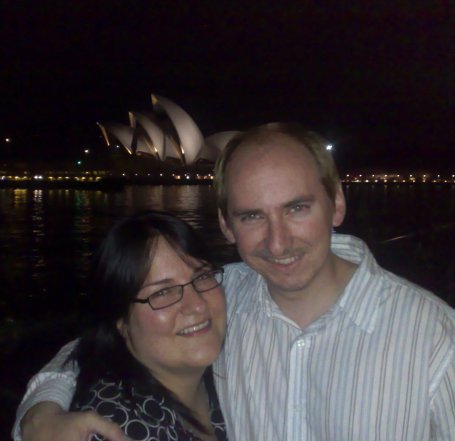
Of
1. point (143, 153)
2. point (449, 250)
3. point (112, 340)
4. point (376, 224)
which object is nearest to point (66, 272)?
point (449, 250)

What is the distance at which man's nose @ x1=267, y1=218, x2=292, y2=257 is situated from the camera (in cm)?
171

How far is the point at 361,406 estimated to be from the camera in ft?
5.09

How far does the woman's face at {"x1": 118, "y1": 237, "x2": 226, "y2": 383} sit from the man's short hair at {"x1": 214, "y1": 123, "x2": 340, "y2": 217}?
0.83ft

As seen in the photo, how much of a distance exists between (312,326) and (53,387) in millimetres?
792

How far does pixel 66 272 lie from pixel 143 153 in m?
43.8

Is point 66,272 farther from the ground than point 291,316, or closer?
closer

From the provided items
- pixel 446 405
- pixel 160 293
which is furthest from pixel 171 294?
pixel 446 405

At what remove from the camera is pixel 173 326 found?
1.78m

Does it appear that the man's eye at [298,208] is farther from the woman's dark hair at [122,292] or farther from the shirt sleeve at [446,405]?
the shirt sleeve at [446,405]

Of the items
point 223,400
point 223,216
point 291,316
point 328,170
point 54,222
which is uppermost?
point 328,170

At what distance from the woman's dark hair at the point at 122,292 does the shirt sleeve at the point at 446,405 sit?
0.66 metres

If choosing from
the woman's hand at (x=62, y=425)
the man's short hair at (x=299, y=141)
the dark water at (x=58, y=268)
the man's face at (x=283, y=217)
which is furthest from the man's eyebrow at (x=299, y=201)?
the dark water at (x=58, y=268)

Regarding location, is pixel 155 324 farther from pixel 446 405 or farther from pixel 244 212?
pixel 446 405

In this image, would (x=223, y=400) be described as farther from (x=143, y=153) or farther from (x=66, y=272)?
(x=143, y=153)
